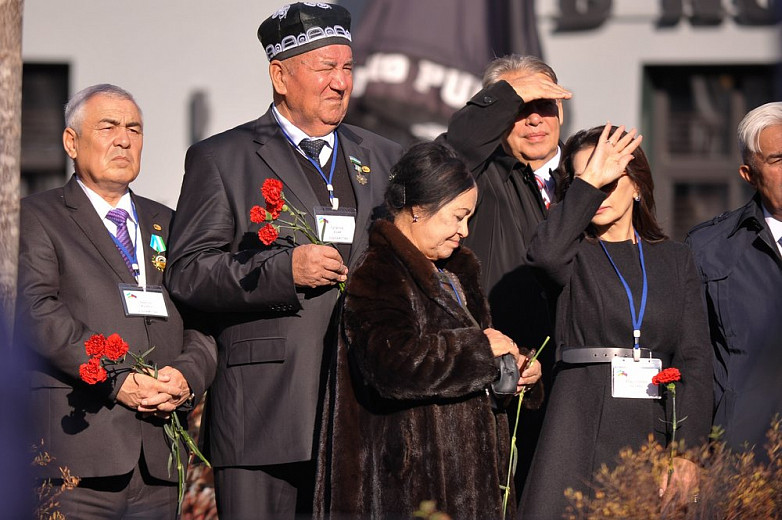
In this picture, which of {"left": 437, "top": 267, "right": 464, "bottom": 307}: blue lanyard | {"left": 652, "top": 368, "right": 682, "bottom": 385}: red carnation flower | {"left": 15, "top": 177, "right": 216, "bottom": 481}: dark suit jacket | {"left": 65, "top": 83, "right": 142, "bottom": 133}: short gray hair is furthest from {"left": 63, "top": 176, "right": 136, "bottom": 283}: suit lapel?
{"left": 652, "top": 368, "right": 682, "bottom": 385}: red carnation flower

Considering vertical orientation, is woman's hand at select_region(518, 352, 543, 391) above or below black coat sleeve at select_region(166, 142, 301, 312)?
below

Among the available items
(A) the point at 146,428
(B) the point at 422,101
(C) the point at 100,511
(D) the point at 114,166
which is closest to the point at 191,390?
(A) the point at 146,428

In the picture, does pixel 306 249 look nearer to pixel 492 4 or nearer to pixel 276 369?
pixel 276 369

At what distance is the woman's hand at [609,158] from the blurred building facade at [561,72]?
5.03 m

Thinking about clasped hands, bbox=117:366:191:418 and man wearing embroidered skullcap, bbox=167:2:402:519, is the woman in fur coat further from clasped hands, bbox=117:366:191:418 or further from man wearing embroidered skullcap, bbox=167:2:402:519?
clasped hands, bbox=117:366:191:418

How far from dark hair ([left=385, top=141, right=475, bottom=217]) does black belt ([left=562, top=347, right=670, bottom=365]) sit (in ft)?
2.06

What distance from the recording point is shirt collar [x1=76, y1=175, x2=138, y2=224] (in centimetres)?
479

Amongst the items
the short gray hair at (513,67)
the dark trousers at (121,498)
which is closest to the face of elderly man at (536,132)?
the short gray hair at (513,67)

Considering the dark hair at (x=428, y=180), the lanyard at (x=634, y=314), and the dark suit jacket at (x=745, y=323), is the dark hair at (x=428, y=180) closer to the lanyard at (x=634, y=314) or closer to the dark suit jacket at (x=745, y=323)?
the lanyard at (x=634, y=314)

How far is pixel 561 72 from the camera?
957cm

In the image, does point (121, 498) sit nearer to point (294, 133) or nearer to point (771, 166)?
point (294, 133)

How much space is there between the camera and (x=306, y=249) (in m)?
4.34

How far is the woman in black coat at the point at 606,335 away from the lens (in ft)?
13.8

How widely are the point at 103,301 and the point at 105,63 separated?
5755 mm
